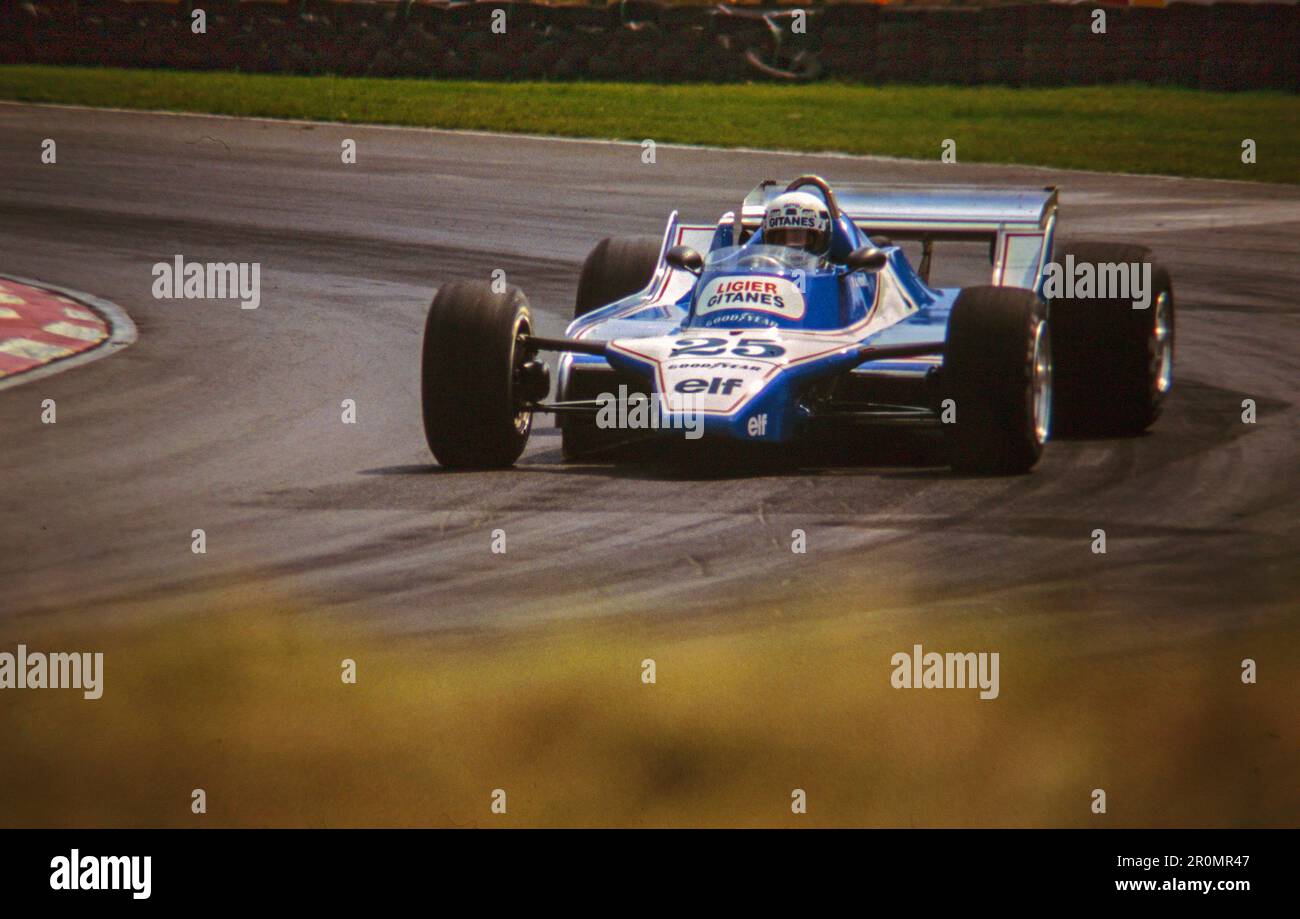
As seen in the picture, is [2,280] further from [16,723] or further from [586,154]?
[586,154]

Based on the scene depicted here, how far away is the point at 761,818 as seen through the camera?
5.35 metres

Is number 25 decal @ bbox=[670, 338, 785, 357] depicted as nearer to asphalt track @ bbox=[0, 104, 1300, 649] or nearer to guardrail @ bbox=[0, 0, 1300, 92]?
asphalt track @ bbox=[0, 104, 1300, 649]

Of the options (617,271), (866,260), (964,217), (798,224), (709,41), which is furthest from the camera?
(709,41)

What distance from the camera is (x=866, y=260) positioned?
9922mm

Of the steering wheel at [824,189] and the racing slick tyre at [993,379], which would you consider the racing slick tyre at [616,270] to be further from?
the racing slick tyre at [993,379]

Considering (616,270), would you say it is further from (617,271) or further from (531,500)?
(531,500)

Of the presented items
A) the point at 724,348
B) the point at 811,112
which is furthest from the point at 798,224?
the point at 811,112

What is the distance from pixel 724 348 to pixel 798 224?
119 centimetres

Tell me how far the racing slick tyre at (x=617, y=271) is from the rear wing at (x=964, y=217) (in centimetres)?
59

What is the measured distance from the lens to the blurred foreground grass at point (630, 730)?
17.8 feet

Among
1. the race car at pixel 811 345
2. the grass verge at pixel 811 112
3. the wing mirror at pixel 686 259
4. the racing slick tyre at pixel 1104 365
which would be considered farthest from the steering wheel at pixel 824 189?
the grass verge at pixel 811 112

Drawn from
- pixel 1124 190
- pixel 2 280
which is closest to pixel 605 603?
pixel 2 280

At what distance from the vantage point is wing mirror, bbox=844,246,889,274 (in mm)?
9930

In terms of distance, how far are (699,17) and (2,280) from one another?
19717mm
